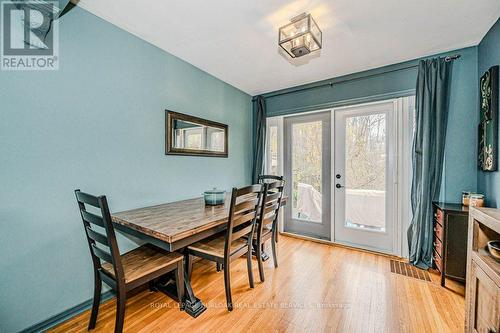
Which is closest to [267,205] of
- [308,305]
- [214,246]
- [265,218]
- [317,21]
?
[265,218]

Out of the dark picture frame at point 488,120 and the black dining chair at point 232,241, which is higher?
the dark picture frame at point 488,120

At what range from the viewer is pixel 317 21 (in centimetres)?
178

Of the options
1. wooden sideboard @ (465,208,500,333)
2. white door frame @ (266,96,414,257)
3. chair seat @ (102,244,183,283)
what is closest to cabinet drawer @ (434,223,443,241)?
white door frame @ (266,96,414,257)

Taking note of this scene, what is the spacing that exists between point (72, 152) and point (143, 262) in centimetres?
100

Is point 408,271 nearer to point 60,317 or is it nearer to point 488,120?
point 488,120

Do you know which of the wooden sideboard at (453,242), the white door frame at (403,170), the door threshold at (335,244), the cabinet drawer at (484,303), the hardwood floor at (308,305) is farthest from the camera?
the door threshold at (335,244)

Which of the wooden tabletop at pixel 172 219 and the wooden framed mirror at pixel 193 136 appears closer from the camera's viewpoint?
the wooden tabletop at pixel 172 219

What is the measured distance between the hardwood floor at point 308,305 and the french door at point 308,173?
88cm

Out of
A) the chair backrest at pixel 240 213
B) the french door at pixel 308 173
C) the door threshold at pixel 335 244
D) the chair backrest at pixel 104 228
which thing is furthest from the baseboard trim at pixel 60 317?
the french door at pixel 308 173

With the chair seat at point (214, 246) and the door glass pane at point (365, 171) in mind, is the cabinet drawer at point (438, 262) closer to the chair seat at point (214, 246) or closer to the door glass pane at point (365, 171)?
the door glass pane at point (365, 171)

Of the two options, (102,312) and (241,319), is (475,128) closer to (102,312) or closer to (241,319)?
Result: (241,319)

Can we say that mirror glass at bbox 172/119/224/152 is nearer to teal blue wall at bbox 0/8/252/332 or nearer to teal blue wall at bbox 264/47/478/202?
teal blue wall at bbox 0/8/252/332

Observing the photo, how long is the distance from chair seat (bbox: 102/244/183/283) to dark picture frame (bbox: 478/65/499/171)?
2767 millimetres

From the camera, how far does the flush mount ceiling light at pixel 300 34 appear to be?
1.64 metres
